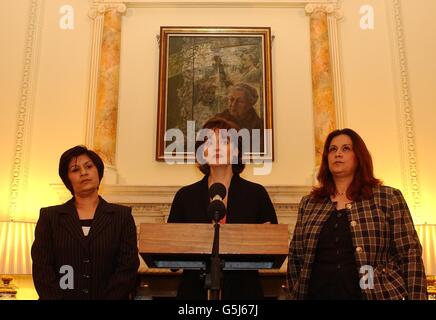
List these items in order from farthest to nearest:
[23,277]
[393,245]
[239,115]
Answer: [239,115] → [23,277] → [393,245]

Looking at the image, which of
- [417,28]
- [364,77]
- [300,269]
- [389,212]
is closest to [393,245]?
[389,212]

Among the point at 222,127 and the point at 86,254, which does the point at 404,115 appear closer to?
the point at 222,127

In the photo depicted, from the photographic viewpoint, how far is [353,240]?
8.01ft

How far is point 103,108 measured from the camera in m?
5.66

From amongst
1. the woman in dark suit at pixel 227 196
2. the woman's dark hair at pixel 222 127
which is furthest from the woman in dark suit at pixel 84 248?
the woman's dark hair at pixel 222 127

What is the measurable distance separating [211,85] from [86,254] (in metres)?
3.51

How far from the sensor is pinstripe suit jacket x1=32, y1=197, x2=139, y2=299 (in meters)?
2.50

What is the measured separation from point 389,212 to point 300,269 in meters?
0.54

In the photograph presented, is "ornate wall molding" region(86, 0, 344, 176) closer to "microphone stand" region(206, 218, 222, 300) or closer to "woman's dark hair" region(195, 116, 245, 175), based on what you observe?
"woman's dark hair" region(195, 116, 245, 175)

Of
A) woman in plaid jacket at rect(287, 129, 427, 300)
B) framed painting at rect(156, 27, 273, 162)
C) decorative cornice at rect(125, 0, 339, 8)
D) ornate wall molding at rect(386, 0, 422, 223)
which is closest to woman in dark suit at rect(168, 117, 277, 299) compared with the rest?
woman in plaid jacket at rect(287, 129, 427, 300)

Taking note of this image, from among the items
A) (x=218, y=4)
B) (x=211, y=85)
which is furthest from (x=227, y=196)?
(x=218, y=4)

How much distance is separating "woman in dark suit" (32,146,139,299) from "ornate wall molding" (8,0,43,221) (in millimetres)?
2935
